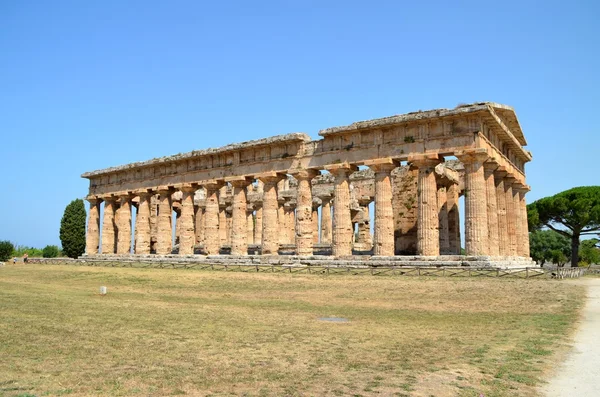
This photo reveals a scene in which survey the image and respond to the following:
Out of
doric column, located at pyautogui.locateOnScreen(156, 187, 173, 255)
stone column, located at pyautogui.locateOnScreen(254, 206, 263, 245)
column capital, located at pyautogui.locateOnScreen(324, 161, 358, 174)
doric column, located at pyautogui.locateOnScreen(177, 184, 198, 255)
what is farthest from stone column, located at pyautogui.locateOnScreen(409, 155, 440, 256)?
stone column, located at pyautogui.locateOnScreen(254, 206, 263, 245)

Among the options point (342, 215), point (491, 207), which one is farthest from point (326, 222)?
point (491, 207)

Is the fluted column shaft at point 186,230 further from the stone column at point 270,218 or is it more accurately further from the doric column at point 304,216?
the doric column at point 304,216

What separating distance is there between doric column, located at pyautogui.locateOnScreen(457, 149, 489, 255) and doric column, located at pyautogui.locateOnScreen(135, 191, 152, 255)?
30565 mm

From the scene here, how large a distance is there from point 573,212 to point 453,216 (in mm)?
20481

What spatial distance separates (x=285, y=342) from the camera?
34.5 feet

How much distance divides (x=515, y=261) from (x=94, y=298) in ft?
82.7

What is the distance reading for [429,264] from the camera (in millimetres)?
29266

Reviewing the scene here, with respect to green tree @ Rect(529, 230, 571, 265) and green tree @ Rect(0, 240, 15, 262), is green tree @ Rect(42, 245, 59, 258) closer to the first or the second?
green tree @ Rect(0, 240, 15, 262)

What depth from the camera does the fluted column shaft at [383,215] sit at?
3241 cm

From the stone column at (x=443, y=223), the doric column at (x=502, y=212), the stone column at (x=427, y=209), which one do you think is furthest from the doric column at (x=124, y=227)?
the doric column at (x=502, y=212)

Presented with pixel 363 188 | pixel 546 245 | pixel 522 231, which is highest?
pixel 363 188

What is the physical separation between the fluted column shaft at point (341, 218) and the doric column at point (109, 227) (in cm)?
2856

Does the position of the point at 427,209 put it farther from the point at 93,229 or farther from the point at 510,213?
the point at 93,229

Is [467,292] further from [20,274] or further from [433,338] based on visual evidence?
[20,274]
